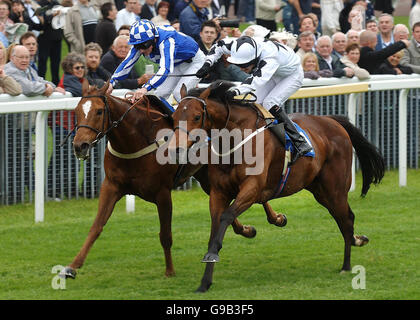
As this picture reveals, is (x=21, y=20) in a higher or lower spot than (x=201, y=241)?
higher

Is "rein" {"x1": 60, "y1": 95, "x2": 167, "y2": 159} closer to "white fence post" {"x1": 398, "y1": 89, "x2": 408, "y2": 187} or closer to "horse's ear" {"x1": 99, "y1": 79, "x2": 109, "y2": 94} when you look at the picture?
"horse's ear" {"x1": 99, "y1": 79, "x2": 109, "y2": 94}

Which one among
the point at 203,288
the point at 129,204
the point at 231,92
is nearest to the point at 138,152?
the point at 231,92

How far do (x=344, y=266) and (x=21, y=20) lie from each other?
257 inches

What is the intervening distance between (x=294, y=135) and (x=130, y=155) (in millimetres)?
1195

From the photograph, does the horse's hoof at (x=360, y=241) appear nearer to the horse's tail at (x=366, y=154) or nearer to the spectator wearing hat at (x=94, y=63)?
the horse's tail at (x=366, y=154)

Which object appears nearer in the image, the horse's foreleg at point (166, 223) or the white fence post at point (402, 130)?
the horse's foreleg at point (166, 223)

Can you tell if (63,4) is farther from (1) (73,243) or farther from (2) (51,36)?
(1) (73,243)

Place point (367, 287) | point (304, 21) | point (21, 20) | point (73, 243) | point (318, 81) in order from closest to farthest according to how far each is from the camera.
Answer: point (367, 287), point (73, 243), point (318, 81), point (21, 20), point (304, 21)

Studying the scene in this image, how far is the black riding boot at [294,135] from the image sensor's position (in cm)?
762

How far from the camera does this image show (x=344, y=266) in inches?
307

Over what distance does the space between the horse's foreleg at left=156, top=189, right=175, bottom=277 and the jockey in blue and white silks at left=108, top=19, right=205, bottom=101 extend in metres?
0.75

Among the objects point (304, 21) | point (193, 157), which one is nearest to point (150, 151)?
point (193, 157)

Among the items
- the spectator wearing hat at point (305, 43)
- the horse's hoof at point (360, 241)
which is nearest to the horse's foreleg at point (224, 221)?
the horse's hoof at point (360, 241)

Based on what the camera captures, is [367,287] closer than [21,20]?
Yes
